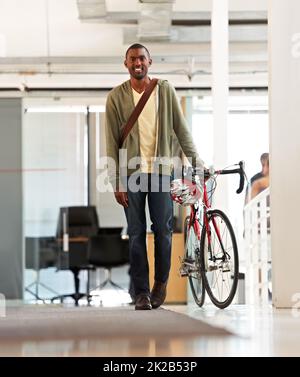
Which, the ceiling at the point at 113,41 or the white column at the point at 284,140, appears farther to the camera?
the ceiling at the point at 113,41

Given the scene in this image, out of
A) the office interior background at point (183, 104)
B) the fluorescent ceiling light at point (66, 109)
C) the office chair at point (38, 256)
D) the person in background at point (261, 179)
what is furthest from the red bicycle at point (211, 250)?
the fluorescent ceiling light at point (66, 109)

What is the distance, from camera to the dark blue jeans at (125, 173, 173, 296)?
4656 mm

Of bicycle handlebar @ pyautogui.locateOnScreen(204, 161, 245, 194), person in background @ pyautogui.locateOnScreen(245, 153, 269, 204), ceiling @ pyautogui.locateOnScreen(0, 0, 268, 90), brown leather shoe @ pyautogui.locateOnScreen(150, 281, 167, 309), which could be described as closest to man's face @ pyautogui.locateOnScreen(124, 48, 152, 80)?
bicycle handlebar @ pyautogui.locateOnScreen(204, 161, 245, 194)

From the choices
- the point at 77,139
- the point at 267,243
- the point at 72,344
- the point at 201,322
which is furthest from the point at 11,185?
the point at 72,344

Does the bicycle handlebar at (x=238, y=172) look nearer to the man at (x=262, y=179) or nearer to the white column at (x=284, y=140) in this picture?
the white column at (x=284, y=140)

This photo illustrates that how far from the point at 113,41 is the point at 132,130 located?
5958 mm

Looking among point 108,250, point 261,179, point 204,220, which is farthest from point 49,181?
point 204,220

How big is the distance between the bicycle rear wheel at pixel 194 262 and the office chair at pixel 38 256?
704 centimetres

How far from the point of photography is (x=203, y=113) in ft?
41.4

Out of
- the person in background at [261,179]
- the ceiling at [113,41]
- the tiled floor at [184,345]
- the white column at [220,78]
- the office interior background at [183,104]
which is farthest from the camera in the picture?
the person in background at [261,179]

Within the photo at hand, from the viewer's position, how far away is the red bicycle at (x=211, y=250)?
4734mm

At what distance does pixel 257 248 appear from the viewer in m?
7.76

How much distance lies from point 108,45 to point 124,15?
4.76 ft

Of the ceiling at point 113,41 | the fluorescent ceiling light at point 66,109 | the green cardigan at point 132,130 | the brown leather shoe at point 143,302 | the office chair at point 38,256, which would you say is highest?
the ceiling at point 113,41
